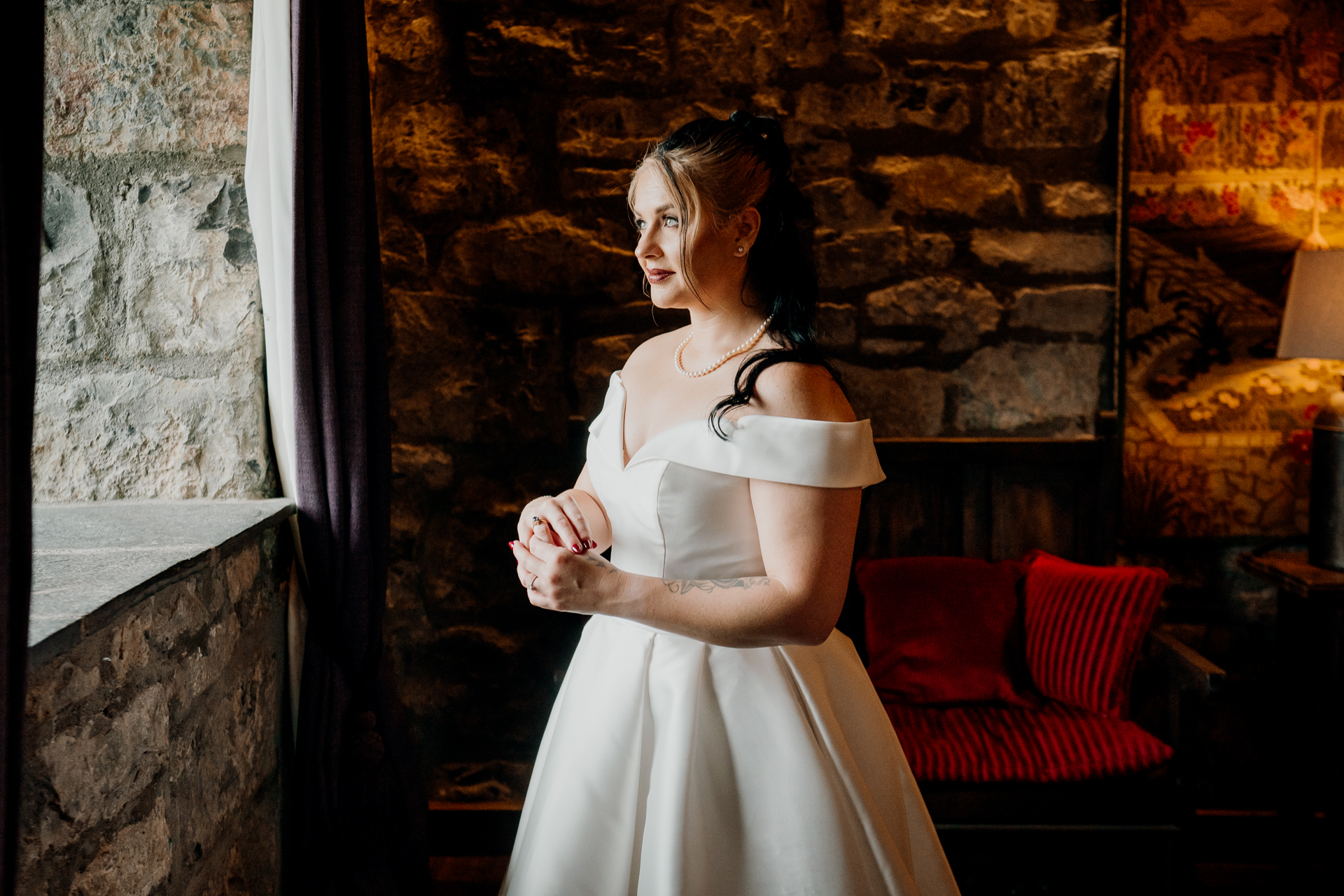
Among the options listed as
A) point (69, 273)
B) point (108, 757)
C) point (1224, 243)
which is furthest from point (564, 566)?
point (1224, 243)

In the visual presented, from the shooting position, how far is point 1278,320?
2.54 metres

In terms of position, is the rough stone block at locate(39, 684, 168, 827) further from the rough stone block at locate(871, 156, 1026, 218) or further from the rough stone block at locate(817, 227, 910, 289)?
the rough stone block at locate(871, 156, 1026, 218)

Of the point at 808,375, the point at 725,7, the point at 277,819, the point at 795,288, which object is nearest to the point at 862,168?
the point at 725,7

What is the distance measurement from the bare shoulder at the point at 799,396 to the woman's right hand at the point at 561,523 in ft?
1.05

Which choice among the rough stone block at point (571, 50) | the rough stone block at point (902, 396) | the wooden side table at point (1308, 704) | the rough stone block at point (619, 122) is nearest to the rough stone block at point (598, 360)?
the rough stone block at point (619, 122)

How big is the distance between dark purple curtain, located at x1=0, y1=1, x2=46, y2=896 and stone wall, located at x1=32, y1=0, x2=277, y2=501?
1.06m

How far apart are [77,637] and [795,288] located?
43.2 inches

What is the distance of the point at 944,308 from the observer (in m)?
2.55

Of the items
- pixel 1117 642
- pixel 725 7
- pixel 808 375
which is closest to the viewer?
pixel 808 375

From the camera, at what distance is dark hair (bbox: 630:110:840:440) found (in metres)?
1.33

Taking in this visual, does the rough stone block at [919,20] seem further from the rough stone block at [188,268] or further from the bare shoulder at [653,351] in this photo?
the rough stone block at [188,268]

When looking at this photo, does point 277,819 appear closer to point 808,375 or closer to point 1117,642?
point 808,375

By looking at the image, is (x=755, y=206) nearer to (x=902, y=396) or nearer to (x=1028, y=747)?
(x=902, y=396)

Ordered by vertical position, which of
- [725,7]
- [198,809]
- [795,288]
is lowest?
[198,809]
